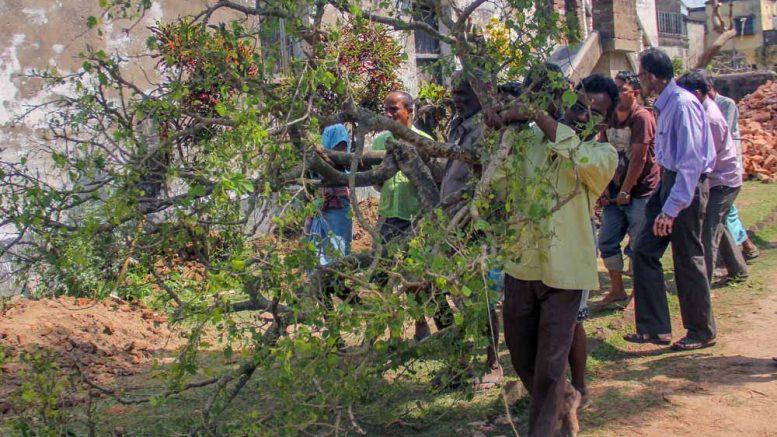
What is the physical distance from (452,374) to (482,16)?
10342 millimetres

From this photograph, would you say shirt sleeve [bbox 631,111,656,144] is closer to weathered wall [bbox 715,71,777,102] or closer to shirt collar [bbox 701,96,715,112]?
shirt collar [bbox 701,96,715,112]

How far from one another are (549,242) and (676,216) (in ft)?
6.79

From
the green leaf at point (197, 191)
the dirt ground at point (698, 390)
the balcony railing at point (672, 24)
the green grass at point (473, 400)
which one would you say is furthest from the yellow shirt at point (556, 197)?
the balcony railing at point (672, 24)

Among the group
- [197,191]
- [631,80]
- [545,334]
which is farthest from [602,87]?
[197,191]

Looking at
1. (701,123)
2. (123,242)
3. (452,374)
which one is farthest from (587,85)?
(123,242)

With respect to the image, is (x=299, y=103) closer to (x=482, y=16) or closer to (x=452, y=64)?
(x=452, y=64)

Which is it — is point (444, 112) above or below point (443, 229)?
above

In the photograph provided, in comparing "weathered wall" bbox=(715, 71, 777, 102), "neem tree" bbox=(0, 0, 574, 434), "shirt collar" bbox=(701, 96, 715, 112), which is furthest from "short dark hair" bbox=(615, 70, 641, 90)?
"weathered wall" bbox=(715, 71, 777, 102)

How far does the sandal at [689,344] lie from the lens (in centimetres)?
592

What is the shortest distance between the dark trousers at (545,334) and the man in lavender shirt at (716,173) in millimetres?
2623

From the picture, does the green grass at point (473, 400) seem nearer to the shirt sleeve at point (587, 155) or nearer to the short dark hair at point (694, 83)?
the shirt sleeve at point (587, 155)

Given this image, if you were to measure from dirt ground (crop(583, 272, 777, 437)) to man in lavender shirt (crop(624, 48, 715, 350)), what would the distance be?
23cm

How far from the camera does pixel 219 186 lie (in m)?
3.43

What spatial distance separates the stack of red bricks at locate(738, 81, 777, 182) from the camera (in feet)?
49.0
